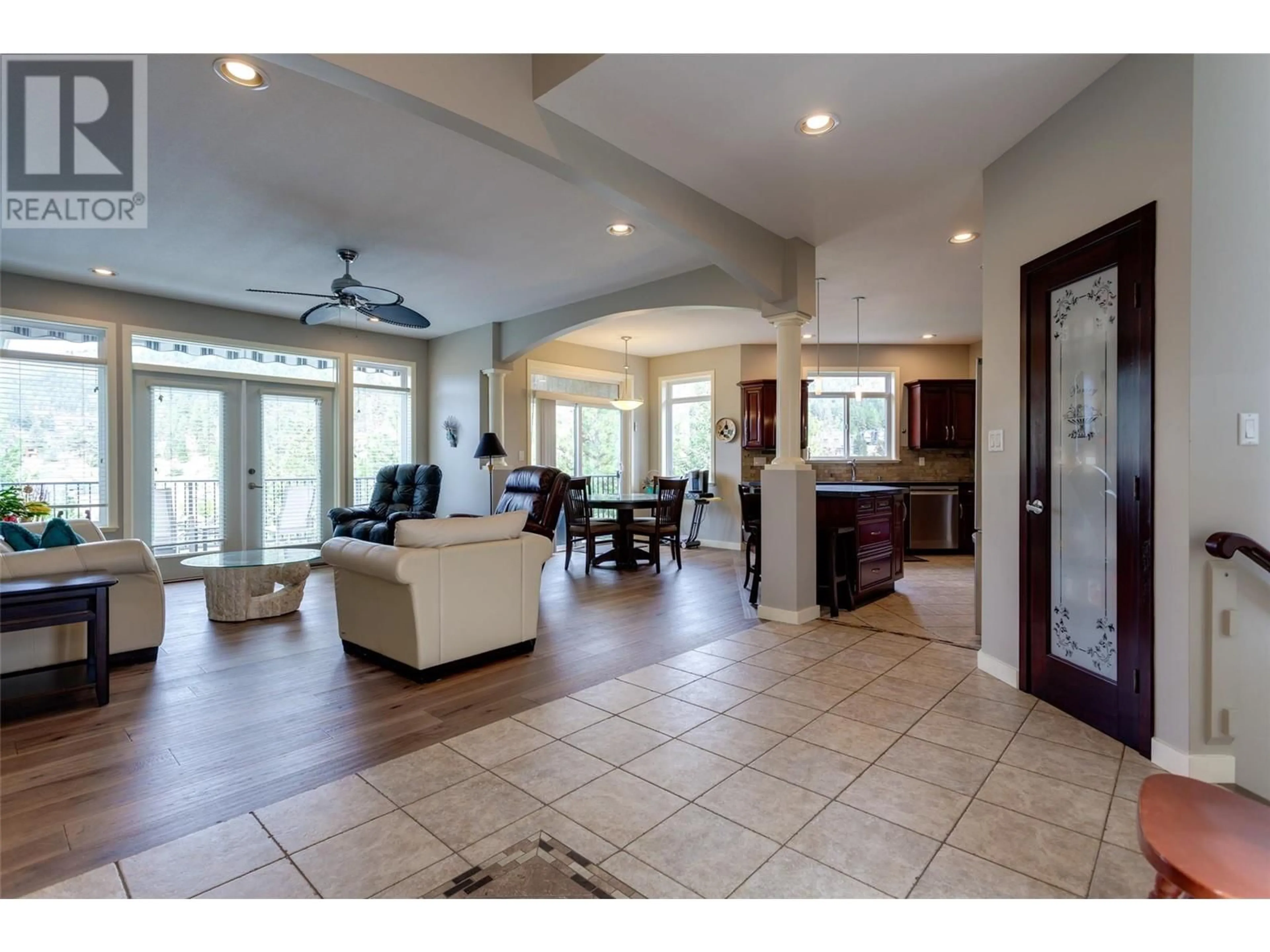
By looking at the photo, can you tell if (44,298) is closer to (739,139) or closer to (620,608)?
(620,608)

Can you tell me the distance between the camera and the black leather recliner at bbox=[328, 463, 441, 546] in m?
6.02

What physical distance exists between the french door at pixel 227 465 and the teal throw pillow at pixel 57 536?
8.67ft

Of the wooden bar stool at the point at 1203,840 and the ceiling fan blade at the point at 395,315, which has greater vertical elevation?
the ceiling fan blade at the point at 395,315

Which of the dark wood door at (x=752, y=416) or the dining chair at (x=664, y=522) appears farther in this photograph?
the dark wood door at (x=752, y=416)

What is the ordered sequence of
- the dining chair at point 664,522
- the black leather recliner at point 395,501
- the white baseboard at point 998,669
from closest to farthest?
the white baseboard at point 998,669
the black leather recliner at point 395,501
the dining chair at point 664,522

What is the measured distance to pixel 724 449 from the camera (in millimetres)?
8109

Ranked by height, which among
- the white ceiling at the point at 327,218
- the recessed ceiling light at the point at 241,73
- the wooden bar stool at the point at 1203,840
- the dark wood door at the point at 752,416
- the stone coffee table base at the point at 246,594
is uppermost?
the white ceiling at the point at 327,218

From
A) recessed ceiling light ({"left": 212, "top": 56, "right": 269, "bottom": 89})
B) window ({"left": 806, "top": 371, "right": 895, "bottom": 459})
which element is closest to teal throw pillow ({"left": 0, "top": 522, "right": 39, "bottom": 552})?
recessed ceiling light ({"left": 212, "top": 56, "right": 269, "bottom": 89})

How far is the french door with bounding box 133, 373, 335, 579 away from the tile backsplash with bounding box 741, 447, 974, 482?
17.1ft

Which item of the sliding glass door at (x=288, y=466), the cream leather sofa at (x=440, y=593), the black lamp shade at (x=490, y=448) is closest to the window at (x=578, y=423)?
the black lamp shade at (x=490, y=448)

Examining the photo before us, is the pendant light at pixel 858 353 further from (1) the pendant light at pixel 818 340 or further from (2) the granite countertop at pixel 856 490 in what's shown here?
(2) the granite countertop at pixel 856 490

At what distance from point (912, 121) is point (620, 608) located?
3.52 m

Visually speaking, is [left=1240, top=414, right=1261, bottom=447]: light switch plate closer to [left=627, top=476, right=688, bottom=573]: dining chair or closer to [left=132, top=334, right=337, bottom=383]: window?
[left=627, top=476, right=688, bottom=573]: dining chair

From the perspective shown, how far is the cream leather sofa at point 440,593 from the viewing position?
9.73 ft
